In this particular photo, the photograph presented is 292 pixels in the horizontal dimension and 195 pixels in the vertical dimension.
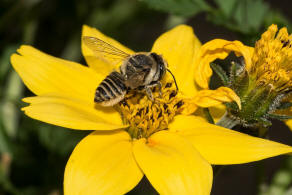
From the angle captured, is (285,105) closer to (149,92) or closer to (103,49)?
(149,92)

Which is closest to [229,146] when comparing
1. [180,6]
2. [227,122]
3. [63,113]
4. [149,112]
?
[227,122]

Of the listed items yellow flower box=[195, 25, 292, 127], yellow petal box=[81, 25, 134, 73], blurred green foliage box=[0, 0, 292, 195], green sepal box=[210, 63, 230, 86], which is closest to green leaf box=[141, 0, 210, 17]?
blurred green foliage box=[0, 0, 292, 195]

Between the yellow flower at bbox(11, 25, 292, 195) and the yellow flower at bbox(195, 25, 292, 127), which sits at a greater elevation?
the yellow flower at bbox(195, 25, 292, 127)

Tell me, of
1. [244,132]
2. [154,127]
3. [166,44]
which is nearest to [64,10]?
[166,44]

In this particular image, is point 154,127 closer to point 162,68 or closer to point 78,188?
point 162,68

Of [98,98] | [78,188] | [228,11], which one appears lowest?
[78,188]

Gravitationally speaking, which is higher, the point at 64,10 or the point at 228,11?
the point at 228,11

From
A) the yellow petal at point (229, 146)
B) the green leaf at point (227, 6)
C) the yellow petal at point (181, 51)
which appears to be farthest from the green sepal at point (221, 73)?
the green leaf at point (227, 6)

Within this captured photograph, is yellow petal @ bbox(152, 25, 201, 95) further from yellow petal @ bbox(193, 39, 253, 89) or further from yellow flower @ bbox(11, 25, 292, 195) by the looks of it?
yellow petal @ bbox(193, 39, 253, 89)
